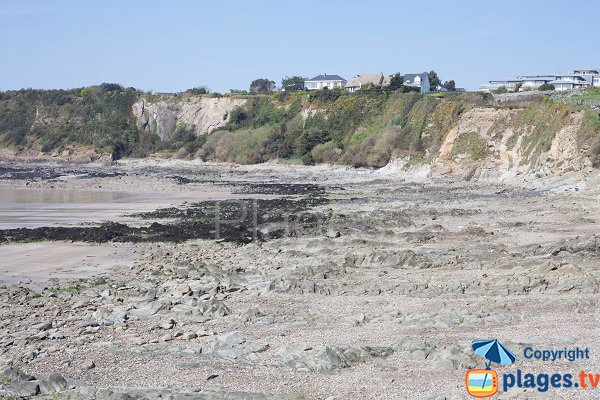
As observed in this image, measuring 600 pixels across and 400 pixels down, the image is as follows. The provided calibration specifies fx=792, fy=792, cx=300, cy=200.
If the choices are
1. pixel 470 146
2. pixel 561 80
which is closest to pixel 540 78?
A: pixel 561 80

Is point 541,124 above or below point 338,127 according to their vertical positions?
above

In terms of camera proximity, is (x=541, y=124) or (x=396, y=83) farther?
(x=396, y=83)

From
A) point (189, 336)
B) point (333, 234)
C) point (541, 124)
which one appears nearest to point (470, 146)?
point (541, 124)

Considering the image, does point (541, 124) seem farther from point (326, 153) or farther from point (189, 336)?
point (189, 336)

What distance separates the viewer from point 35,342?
40.8ft

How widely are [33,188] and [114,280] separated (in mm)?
34122

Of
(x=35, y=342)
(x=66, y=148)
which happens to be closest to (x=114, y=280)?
(x=35, y=342)

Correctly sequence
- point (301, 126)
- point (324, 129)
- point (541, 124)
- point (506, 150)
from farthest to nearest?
point (301, 126) → point (324, 129) → point (506, 150) → point (541, 124)

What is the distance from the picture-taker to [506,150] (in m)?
46.7

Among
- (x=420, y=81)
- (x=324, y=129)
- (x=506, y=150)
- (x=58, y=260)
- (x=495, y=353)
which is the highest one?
(x=420, y=81)

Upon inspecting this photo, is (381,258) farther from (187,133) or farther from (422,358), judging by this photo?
(187,133)

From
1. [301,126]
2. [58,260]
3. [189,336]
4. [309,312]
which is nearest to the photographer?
[189,336]

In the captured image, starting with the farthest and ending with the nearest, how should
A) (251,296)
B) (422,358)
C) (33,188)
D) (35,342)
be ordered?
(33,188) → (251,296) → (35,342) → (422,358)

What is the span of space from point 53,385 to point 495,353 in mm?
5725
